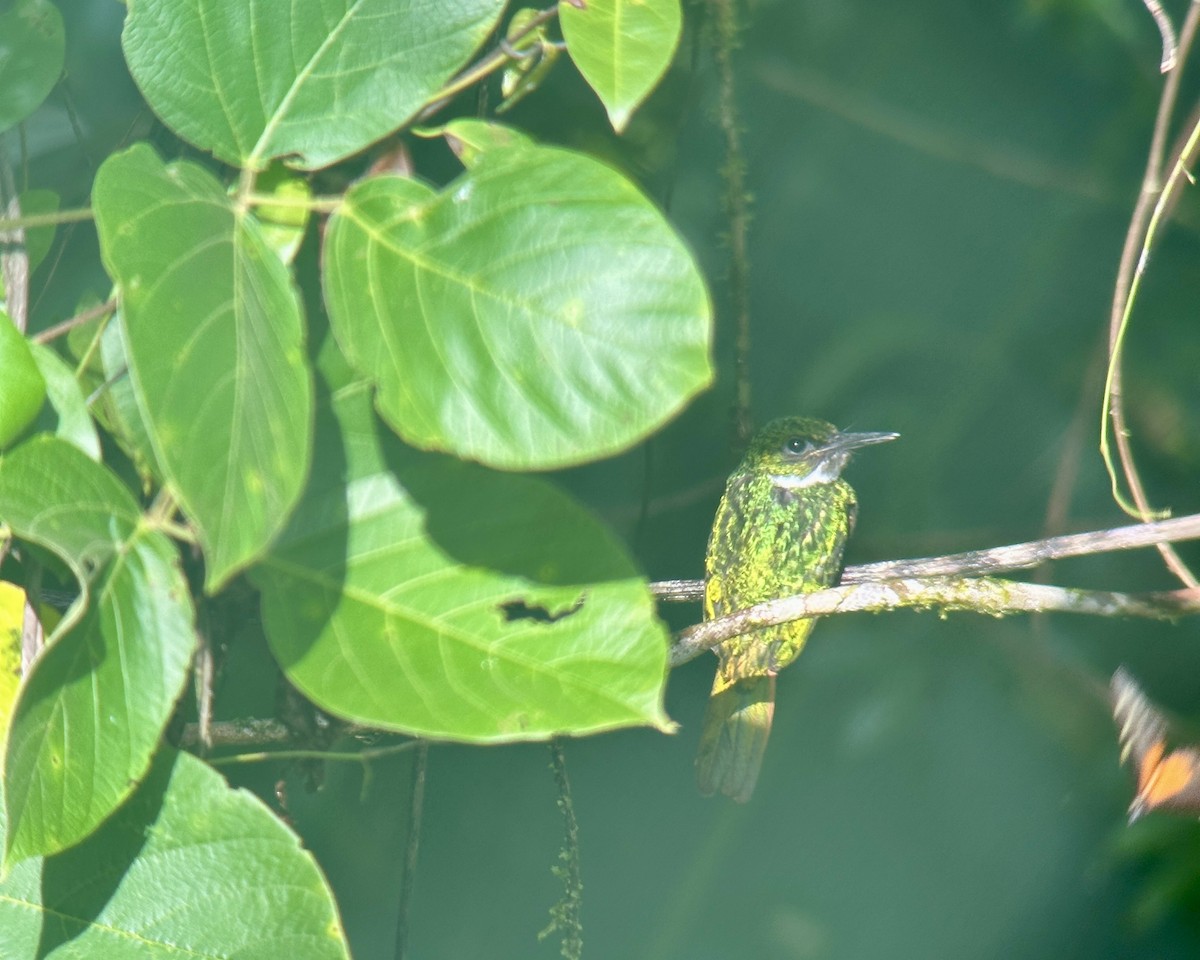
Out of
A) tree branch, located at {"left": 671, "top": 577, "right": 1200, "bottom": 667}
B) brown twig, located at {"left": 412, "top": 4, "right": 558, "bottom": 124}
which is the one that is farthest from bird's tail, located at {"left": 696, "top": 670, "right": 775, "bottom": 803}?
brown twig, located at {"left": 412, "top": 4, "right": 558, "bottom": 124}

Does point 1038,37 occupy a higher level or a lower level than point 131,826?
higher

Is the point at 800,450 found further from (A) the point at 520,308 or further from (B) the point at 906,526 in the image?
(A) the point at 520,308

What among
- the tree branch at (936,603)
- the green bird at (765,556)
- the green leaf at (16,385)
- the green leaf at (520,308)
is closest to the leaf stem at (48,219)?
the green leaf at (16,385)

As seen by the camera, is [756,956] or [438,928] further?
[756,956]

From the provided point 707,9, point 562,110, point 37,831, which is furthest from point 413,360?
point 707,9

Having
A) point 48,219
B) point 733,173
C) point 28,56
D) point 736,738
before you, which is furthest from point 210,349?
point 736,738

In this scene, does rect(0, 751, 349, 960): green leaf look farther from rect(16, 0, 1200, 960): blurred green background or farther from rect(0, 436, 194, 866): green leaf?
rect(16, 0, 1200, 960): blurred green background

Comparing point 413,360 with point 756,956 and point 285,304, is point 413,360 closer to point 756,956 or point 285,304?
point 285,304
